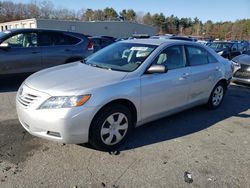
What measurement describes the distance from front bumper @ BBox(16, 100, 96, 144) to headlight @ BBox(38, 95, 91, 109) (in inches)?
2.1

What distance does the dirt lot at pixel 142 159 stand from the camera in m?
3.17

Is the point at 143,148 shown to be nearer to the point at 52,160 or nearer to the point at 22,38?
the point at 52,160

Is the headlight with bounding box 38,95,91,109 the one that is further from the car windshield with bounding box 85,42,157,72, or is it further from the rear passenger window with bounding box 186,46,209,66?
the rear passenger window with bounding box 186,46,209,66

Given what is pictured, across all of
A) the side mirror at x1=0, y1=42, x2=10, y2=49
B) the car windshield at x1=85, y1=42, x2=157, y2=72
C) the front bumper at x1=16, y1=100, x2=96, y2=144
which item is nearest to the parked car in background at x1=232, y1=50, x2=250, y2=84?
the car windshield at x1=85, y1=42, x2=157, y2=72

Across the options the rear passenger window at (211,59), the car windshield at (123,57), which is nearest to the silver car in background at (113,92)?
the car windshield at (123,57)

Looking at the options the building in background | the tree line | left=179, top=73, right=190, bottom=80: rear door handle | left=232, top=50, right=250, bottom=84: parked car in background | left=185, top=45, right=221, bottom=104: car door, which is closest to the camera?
left=179, top=73, right=190, bottom=80: rear door handle

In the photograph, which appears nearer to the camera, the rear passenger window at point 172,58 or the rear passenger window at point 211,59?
the rear passenger window at point 172,58

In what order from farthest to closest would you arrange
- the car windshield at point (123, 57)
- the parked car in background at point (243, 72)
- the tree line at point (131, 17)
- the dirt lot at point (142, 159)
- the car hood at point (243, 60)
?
the tree line at point (131, 17), the car hood at point (243, 60), the parked car in background at point (243, 72), the car windshield at point (123, 57), the dirt lot at point (142, 159)

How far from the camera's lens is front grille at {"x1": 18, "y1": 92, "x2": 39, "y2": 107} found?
138 inches

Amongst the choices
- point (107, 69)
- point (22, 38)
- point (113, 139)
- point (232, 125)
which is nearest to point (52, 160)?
point (113, 139)

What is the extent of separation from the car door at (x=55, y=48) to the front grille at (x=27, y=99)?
4.08 m

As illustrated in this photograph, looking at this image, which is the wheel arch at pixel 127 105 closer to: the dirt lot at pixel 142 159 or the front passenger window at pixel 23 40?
the dirt lot at pixel 142 159

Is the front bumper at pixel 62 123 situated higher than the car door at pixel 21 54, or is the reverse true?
the car door at pixel 21 54

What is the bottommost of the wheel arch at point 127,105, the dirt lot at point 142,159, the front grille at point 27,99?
the dirt lot at point 142,159
